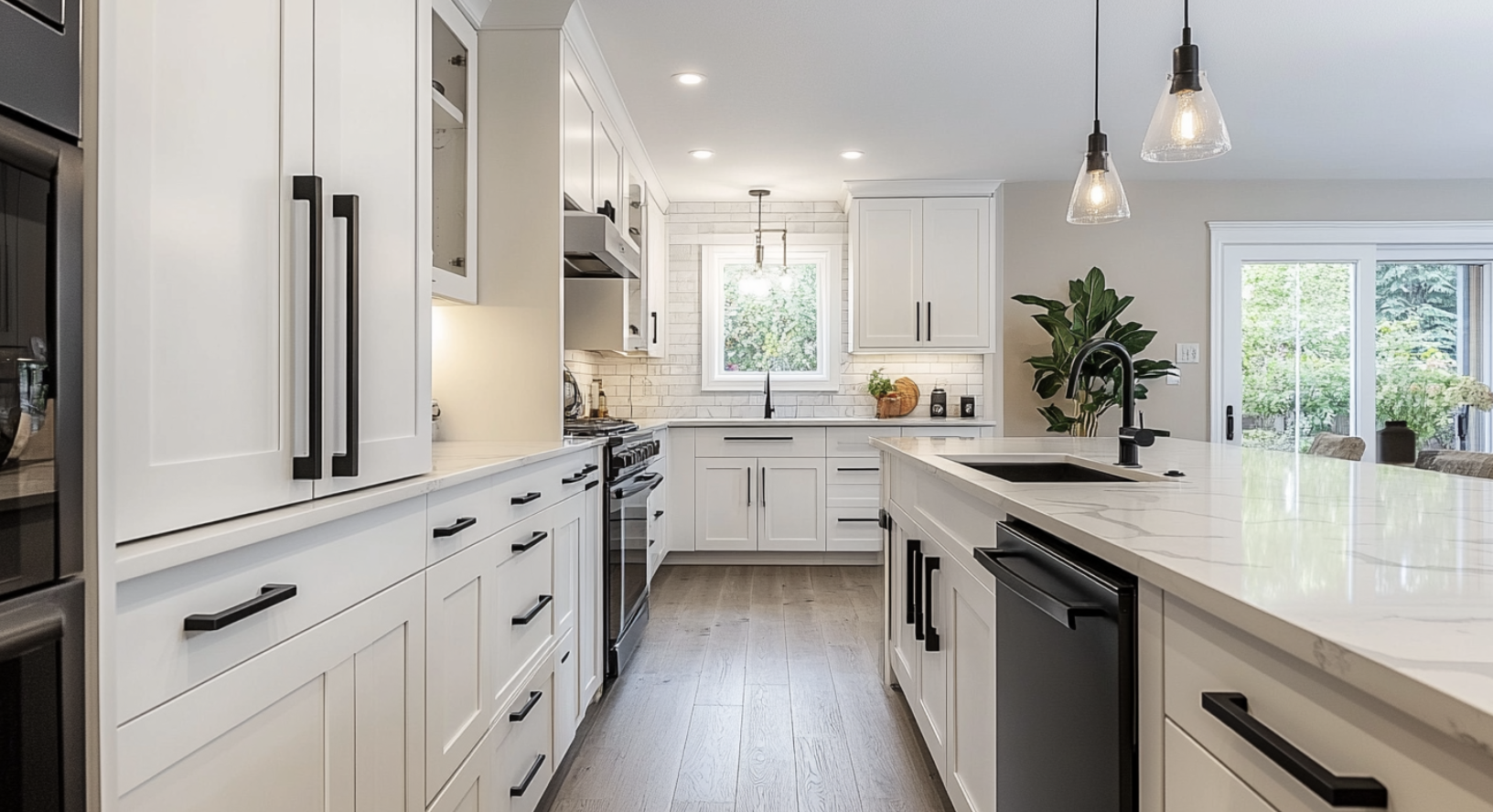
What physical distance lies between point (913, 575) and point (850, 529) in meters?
2.80

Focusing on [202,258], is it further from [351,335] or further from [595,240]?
[595,240]

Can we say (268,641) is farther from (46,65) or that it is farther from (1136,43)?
(1136,43)

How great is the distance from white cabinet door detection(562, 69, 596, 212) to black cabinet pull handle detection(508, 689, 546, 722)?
1725 mm

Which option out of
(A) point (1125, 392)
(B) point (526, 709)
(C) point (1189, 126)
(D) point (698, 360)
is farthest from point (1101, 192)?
(D) point (698, 360)

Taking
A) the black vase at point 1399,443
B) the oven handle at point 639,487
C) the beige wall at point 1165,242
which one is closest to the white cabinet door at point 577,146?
the oven handle at point 639,487

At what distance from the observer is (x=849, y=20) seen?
3.03 metres

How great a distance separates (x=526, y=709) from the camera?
194cm

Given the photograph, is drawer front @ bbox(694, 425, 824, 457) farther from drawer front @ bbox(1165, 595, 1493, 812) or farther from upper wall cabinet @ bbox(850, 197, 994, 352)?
drawer front @ bbox(1165, 595, 1493, 812)

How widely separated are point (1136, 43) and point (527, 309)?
2527 millimetres

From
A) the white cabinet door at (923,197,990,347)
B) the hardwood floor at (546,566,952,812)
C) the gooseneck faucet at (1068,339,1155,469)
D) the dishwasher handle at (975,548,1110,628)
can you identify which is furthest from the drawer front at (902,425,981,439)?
the dishwasher handle at (975,548,1110,628)

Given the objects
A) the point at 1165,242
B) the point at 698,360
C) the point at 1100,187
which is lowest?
the point at 698,360

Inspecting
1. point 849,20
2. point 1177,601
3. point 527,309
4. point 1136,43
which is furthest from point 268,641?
point 1136,43

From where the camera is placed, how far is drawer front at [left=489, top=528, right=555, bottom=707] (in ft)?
5.92

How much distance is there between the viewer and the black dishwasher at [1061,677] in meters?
0.97
